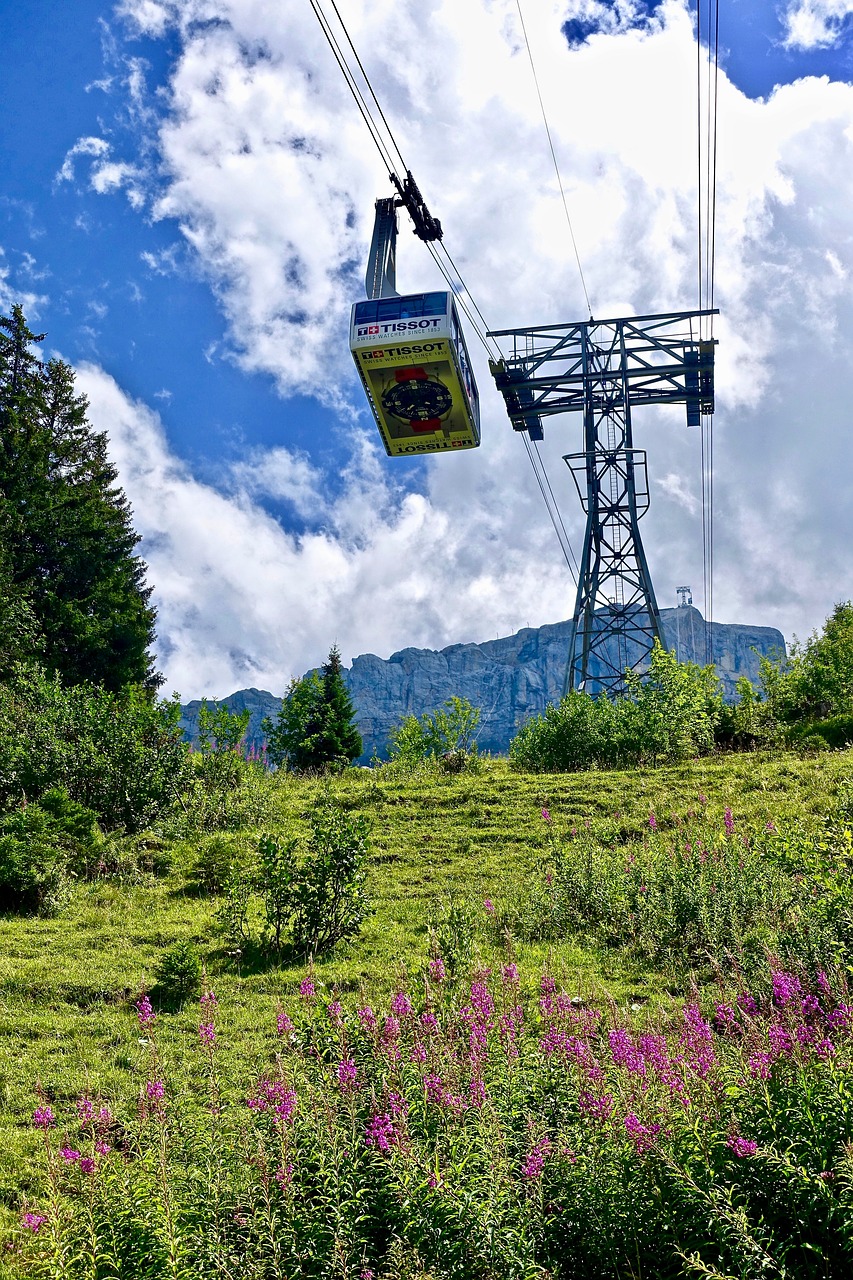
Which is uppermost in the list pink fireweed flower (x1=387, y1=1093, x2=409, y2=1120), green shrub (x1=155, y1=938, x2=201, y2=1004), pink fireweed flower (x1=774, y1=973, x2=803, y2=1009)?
pink fireweed flower (x1=774, y1=973, x2=803, y2=1009)

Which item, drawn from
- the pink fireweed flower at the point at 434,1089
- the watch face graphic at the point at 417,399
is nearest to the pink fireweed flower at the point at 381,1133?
the pink fireweed flower at the point at 434,1089

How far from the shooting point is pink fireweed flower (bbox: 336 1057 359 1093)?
14.9 ft

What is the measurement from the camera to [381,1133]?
3.74 metres

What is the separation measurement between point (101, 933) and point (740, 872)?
6.92 m

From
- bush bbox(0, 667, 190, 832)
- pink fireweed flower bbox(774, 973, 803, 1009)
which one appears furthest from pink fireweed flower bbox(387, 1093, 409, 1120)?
bush bbox(0, 667, 190, 832)

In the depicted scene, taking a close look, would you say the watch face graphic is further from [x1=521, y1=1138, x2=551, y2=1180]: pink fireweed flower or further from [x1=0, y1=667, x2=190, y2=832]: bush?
[x1=521, y1=1138, x2=551, y2=1180]: pink fireweed flower

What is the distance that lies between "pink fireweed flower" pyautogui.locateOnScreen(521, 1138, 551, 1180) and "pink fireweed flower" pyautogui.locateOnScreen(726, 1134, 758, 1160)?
74cm

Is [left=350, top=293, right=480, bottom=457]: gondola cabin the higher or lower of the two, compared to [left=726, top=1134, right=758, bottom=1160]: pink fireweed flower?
higher

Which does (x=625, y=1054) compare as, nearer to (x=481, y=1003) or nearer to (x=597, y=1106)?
(x=597, y=1106)

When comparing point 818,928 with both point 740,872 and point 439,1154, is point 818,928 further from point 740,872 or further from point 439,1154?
point 439,1154

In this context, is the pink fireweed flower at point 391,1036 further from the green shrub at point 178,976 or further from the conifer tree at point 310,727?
the conifer tree at point 310,727

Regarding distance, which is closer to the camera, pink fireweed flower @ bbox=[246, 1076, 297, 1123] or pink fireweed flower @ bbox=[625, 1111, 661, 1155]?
pink fireweed flower @ bbox=[625, 1111, 661, 1155]

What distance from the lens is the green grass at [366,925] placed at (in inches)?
271

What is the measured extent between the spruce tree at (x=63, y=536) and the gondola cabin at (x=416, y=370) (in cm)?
1545
